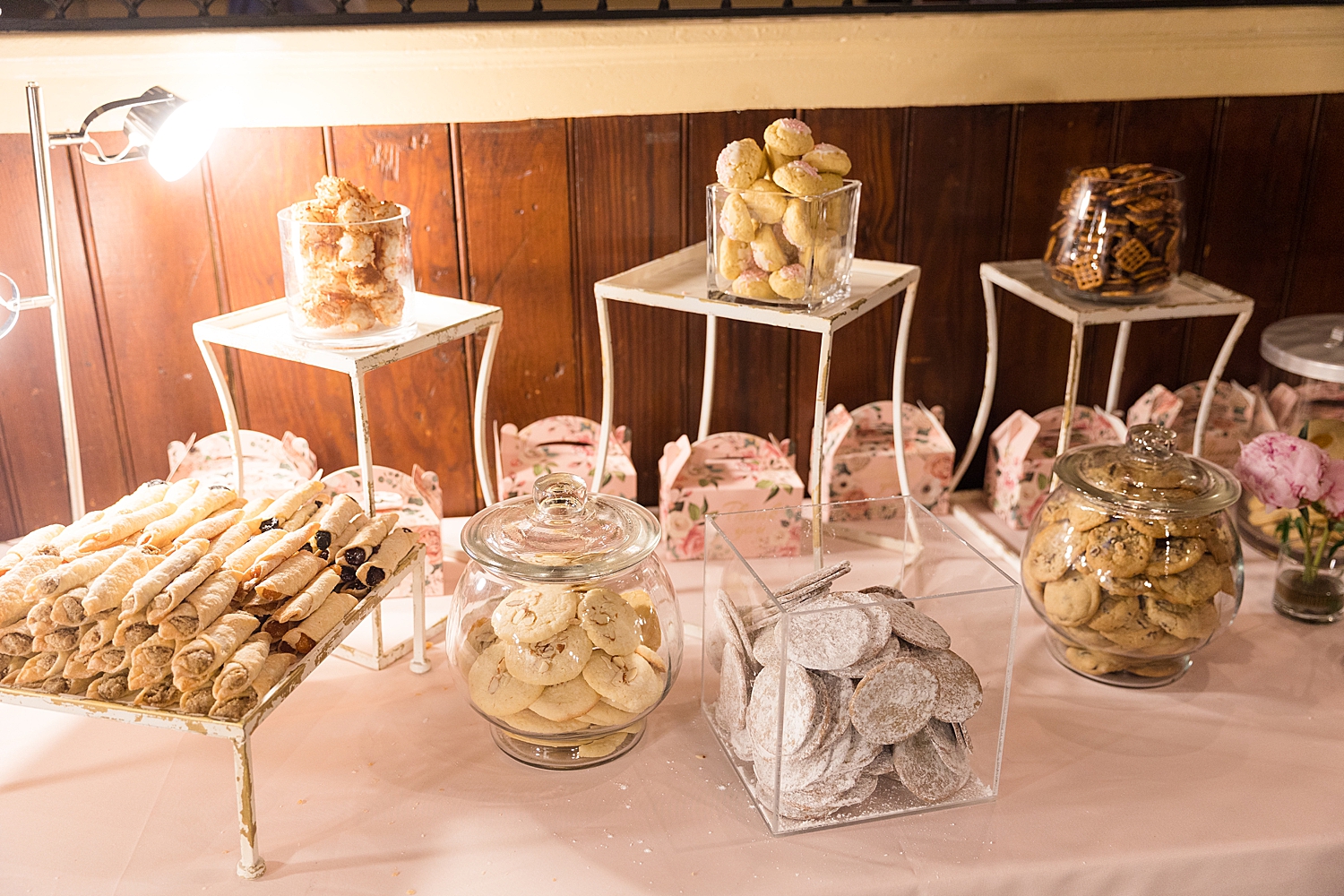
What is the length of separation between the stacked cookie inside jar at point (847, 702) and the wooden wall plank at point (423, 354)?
29.3 inches

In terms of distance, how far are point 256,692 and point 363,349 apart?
0.42 meters

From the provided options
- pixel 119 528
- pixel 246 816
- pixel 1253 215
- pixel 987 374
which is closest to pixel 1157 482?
pixel 987 374

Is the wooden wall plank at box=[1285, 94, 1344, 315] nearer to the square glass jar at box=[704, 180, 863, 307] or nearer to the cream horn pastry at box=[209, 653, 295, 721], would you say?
the square glass jar at box=[704, 180, 863, 307]

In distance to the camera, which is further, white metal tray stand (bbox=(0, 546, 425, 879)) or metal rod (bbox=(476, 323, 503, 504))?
metal rod (bbox=(476, 323, 503, 504))

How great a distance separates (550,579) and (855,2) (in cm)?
116

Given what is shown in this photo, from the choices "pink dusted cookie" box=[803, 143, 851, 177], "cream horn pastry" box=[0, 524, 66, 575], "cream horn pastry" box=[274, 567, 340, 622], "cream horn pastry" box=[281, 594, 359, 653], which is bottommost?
"cream horn pastry" box=[281, 594, 359, 653]

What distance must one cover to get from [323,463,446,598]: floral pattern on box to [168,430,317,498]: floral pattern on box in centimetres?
9

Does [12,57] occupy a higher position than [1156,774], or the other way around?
[12,57]

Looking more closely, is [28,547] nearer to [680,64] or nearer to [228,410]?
[228,410]

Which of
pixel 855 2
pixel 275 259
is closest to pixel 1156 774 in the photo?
pixel 855 2

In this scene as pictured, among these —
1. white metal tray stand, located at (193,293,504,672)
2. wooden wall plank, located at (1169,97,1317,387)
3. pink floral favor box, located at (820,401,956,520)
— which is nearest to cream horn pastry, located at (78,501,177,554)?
white metal tray stand, located at (193,293,504,672)

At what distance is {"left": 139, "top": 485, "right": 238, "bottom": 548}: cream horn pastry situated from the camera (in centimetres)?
125

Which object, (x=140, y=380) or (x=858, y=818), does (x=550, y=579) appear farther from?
(x=140, y=380)

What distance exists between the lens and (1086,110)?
189 centimetres
